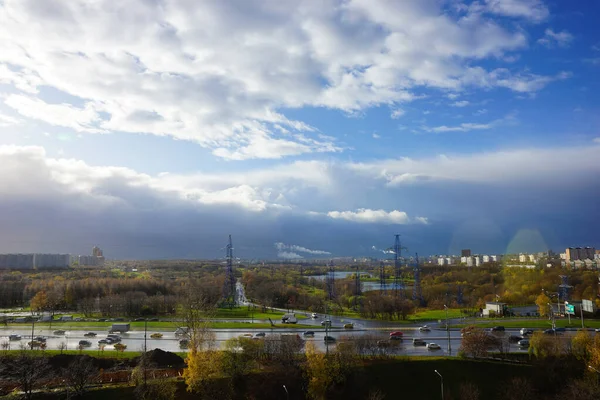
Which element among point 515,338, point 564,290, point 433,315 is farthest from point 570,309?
point 564,290

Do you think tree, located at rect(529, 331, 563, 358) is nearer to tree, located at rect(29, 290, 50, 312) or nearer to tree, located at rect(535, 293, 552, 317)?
tree, located at rect(535, 293, 552, 317)

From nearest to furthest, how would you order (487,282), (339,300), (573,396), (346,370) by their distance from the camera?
1. (573,396)
2. (346,370)
3. (339,300)
4. (487,282)

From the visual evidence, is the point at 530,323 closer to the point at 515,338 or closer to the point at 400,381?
the point at 515,338

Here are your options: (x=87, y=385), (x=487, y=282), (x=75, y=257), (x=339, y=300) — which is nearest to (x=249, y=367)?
(x=87, y=385)

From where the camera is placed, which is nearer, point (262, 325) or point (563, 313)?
point (262, 325)

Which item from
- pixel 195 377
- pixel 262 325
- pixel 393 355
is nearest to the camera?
pixel 195 377

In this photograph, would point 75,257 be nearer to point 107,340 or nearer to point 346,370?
point 107,340

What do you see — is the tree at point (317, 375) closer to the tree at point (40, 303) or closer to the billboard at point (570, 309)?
the billboard at point (570, 309)

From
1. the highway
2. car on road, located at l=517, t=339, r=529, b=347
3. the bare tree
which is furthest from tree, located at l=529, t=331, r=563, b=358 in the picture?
the bare tree

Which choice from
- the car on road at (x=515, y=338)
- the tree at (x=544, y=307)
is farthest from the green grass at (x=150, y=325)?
the tree at (x=544, y=307)
